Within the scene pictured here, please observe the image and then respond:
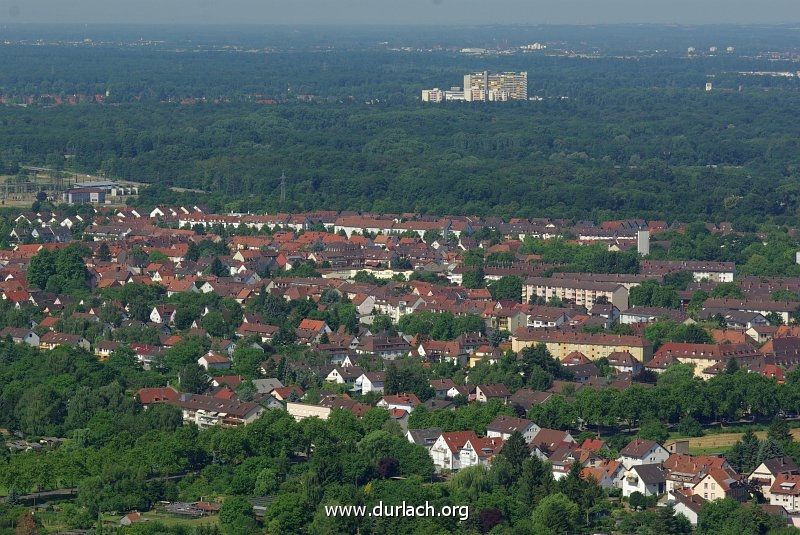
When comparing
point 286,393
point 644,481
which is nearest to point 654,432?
point 644,481

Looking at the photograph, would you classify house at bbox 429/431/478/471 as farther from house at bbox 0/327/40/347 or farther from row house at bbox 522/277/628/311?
row house at bbox 522/277/628/311

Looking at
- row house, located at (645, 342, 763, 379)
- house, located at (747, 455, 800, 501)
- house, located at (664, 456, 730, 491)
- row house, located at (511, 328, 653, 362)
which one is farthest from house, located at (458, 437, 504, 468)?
row house, located at (511, 328, 653, 362)

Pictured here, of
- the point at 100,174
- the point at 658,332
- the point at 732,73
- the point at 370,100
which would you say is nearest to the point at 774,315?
the point at 658,332

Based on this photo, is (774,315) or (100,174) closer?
(774,315)

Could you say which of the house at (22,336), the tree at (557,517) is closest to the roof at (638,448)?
the tree at (557,517)

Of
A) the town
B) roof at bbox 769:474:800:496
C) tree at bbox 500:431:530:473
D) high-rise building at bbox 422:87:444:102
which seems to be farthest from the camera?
high-rise building at bbox 422:87:444:102

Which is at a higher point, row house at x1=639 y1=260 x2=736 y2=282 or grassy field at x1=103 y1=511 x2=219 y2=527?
grassy field at x1=103 y1=511 x2=219 y2=527

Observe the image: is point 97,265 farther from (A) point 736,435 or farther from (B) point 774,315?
(A) point 736,435

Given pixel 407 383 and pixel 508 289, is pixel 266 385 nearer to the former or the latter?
pixel 407 383

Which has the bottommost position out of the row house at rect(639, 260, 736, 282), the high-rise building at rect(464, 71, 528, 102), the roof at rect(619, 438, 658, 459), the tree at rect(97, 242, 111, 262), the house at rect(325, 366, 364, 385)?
the high-rise building at rect(464, 71, 528, 102)
